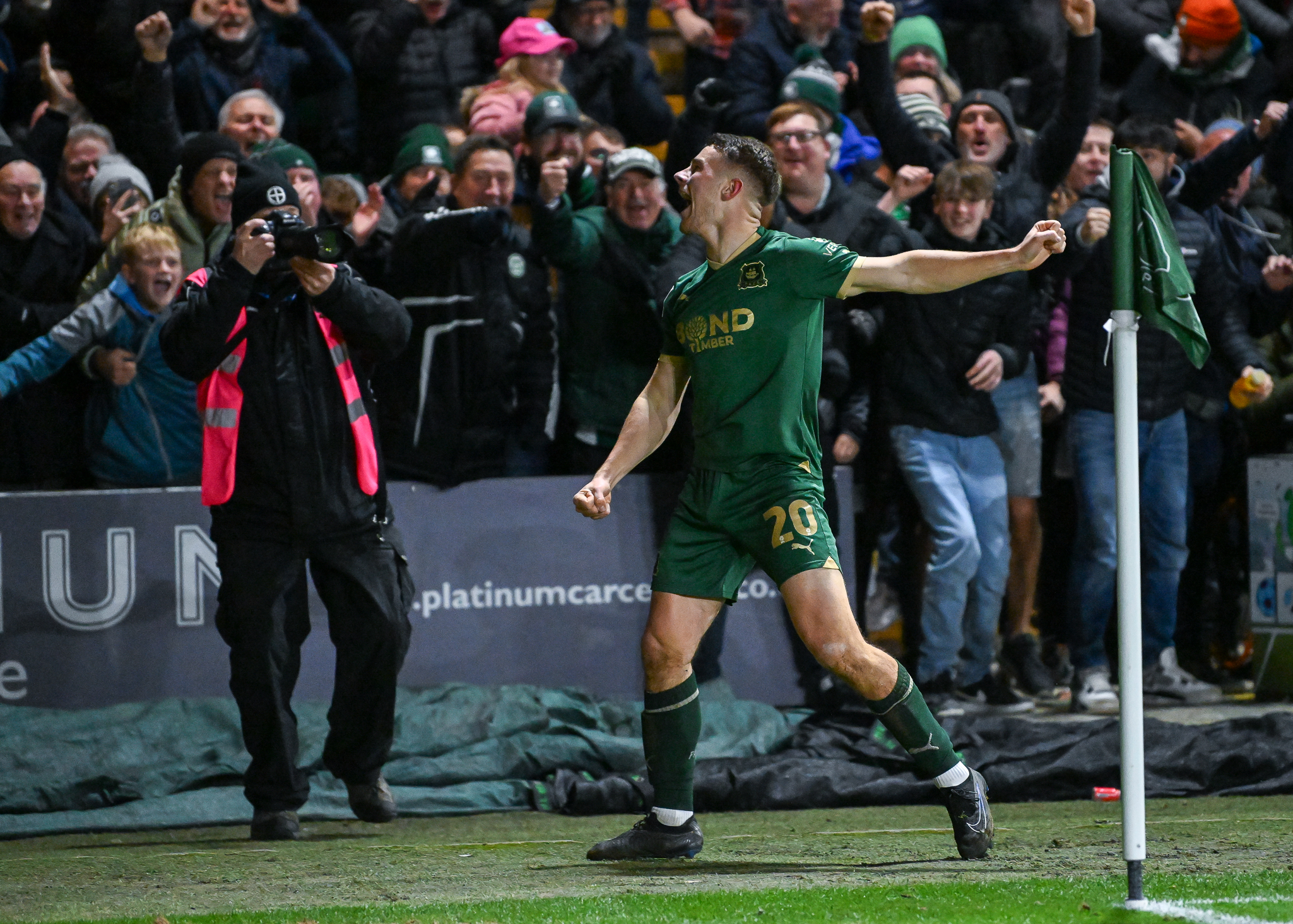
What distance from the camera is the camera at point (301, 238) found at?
6684 millimetres

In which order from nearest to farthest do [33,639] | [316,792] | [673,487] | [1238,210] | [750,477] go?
[750,477], [316,792], [33,639], [673,487], [1238,210]

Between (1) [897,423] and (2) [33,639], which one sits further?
(1) [897,423]

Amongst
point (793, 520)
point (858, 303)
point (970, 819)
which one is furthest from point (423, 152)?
point (970, 819)

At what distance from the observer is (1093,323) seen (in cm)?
972

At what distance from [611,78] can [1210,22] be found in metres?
4.08

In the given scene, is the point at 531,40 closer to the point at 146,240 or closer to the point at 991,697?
the point at 146,240

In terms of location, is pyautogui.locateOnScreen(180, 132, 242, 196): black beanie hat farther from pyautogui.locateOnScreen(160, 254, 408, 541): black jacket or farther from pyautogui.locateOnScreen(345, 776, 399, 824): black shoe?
pyautogui.locateOnScreen(345, 776, 399, 824): black shoe

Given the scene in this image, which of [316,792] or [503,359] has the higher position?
[503,359]

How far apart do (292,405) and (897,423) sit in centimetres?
359

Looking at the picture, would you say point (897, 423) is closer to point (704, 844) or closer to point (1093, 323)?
point (1093, 323)

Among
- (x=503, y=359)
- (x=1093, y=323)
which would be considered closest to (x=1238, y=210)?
(x=1093, y=323)

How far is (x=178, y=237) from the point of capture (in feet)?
28.4

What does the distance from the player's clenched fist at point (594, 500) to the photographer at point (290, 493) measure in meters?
1.69

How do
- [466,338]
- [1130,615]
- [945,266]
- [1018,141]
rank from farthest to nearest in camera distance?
1. [1018,141]
2. [466,338]
3. [945,266]
4. [1130,615]
